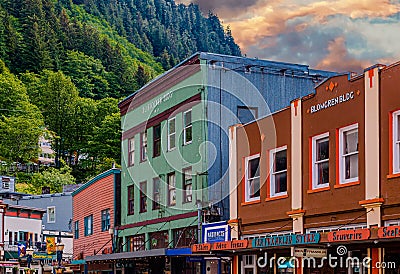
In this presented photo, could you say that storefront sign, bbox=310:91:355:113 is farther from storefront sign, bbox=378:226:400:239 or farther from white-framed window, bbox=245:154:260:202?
storefront sign, bbox=378:226:400:239

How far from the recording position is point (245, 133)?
27.5 m

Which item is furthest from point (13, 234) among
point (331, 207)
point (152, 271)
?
point (331, 207)

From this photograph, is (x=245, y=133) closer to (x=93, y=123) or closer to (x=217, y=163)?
(x=217, y=163)

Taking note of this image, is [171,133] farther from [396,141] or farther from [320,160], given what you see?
[396,141]

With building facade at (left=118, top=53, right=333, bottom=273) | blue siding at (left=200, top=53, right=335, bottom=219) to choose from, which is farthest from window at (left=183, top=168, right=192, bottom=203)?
blue siding at (left=200, top=53, right=335, bottom=219)

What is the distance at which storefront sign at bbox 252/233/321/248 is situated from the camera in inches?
806

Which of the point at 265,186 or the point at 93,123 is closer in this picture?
the point at 265,186

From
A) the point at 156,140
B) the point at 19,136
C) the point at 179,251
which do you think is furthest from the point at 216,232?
the point at 19,136

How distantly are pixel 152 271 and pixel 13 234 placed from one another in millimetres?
32489

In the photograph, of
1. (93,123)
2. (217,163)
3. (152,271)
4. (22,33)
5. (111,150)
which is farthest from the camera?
(22,33)

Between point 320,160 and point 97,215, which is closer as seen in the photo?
point 320,160

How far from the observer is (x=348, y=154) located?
22.2 metres

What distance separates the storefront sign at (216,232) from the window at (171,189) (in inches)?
172

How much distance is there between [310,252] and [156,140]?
1598 centimetres
